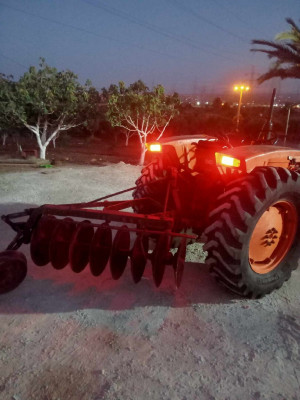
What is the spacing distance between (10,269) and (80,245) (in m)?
0.69

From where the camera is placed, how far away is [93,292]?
3.13m

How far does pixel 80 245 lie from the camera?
118 inches

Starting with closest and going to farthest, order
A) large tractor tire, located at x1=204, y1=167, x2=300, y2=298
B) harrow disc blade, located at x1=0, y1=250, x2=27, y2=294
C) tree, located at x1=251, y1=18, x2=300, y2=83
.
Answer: large tractor tire, located at x1=204, y1=167, x2=300, y2=298 → harrow disc blade, located at x1=0, y1=250, x2=27, y2=294 → tree, located at x1=251, y1=18, x2=300, y2=83

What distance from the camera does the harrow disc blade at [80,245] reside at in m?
2.87

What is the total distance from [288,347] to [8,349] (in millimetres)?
2143

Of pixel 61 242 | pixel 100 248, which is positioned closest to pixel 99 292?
pixel 100 248

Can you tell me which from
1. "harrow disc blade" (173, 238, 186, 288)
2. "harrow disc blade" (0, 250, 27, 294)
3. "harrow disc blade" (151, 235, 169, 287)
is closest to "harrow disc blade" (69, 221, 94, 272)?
"harrow disc blade" (0, 250, 27, 294)

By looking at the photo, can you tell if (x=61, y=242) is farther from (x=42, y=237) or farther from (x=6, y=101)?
(x=6, y=101)

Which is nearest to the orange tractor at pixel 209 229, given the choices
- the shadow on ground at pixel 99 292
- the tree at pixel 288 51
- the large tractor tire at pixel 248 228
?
the large tractor tire at pixel 248 228

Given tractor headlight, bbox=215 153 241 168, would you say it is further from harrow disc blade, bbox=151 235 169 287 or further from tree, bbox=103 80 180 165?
tree, bbox=103 80 180 165

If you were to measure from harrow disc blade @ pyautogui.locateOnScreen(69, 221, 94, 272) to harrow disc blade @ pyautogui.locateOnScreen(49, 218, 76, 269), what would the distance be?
95 millimetres

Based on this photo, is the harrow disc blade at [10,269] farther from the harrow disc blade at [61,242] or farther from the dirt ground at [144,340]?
the harrow disc blade at [61,242]

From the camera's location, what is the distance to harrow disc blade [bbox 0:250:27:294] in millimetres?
2962

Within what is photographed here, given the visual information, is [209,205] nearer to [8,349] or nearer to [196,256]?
[196,256]
